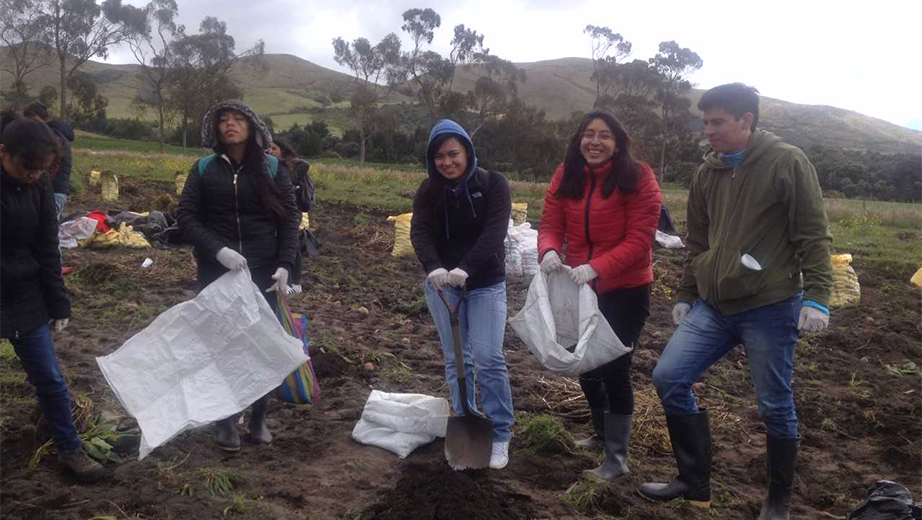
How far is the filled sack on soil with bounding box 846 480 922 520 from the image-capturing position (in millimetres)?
2475

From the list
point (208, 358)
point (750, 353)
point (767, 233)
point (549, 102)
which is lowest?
point (208, 358)

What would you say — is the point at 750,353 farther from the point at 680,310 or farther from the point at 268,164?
the point at 268,164

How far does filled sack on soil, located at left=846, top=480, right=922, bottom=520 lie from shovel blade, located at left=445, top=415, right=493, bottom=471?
4.99 feet

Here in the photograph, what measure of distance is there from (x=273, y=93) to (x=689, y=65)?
2474 inches

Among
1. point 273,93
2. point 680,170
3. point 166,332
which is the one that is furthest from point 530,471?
point 273,93

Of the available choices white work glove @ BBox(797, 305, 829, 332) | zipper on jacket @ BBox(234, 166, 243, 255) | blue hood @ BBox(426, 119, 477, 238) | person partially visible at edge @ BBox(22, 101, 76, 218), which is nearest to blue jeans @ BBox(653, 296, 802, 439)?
white work glove @ BBox(797, 305, 829, 332)

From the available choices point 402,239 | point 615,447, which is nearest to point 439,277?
point 615,447

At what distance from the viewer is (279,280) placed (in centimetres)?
348

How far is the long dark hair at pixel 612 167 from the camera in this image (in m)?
3.23

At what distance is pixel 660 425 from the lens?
13.4 ft

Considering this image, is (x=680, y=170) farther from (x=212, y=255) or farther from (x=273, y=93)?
(x=273, y=93)

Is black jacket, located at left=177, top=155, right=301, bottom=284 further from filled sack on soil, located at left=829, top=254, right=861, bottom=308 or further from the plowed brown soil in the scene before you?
filled sack on soil, located at left=829, top=254, right=861, bottom=308

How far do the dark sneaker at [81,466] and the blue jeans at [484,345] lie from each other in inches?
64.8

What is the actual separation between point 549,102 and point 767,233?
105m
